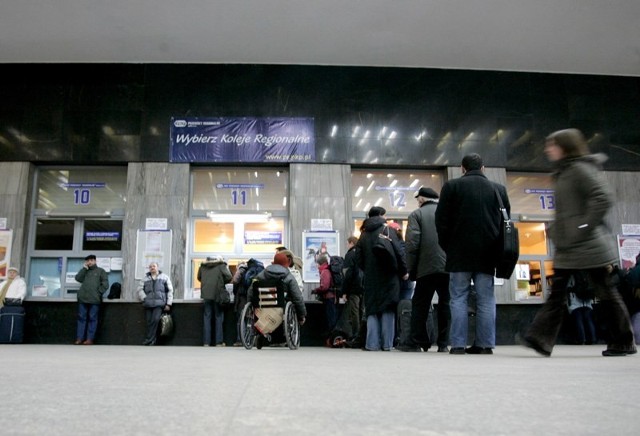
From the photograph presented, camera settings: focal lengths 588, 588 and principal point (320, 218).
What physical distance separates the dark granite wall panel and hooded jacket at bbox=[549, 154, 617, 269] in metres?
7.37

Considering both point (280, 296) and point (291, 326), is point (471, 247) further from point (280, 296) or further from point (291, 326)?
point (291, 326)

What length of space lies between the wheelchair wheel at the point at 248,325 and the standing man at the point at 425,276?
2456 mm

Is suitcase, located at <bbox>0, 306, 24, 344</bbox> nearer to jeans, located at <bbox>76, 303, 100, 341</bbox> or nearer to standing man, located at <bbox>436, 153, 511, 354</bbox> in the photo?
jeans, located at <bbox>76, 303, 100, 341</bbox>

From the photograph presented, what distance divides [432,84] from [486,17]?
196 centimetres

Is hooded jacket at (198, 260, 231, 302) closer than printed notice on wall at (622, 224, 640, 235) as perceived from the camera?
Yes

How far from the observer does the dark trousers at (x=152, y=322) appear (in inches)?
414

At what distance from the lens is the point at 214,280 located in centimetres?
1045

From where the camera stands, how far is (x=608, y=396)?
1895 millimetres

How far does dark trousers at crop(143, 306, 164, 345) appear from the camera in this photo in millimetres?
10516

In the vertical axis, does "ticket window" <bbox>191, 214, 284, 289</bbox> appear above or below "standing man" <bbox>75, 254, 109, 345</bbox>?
above

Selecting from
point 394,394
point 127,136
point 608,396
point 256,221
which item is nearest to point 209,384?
point 394,394

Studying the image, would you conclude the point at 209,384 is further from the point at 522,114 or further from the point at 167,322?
the point at 522,114

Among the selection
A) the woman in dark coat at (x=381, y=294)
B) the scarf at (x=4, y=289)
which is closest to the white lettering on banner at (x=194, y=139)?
the scarf at (x=4, y=289)

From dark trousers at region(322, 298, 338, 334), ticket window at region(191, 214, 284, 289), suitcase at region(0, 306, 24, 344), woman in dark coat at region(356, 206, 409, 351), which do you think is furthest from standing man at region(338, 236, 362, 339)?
suitcase at region(0, 306, 24, 344)
